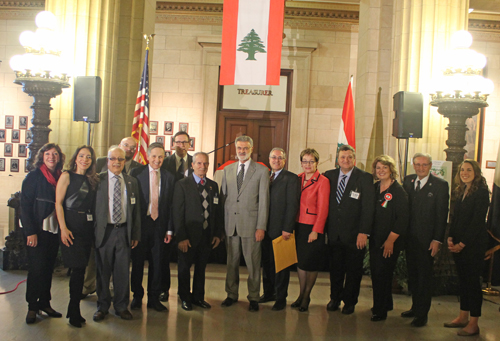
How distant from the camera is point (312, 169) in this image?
3.93 metres

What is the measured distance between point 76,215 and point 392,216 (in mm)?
2694

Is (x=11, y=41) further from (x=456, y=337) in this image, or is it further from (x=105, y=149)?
(x=456, y=337)

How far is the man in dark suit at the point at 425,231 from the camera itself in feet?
12.0

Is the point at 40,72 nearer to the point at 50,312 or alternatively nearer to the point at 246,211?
the point at 50,312

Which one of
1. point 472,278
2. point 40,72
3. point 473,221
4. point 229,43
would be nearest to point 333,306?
point 472,278

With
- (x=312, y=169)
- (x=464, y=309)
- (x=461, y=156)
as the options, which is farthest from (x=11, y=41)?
(x=464, y=309)

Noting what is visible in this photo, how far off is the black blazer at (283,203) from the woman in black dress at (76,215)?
1.60 m

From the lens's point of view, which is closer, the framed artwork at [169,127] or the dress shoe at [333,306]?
the dress shoe at [333,306]

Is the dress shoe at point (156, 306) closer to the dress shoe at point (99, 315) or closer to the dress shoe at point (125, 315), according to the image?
the dress shoe at point (125, 315)

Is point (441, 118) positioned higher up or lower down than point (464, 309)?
higher up

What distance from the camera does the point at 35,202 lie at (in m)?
3.31

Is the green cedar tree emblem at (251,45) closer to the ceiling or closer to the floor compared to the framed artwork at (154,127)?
closer to the ceiling

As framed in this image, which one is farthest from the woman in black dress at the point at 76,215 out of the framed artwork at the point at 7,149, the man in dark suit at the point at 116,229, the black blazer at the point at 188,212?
the framed artwork at the point at 7,149

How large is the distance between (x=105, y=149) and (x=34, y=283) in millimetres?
2868
